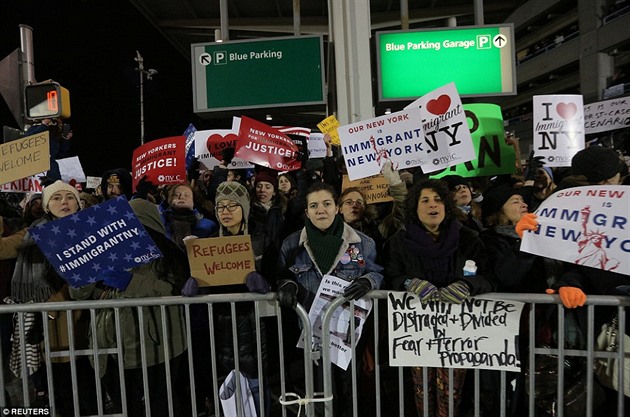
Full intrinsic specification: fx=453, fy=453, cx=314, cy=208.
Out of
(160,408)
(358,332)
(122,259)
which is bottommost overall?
(160,408)

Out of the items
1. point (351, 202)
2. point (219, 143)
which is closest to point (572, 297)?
point (351, 202)

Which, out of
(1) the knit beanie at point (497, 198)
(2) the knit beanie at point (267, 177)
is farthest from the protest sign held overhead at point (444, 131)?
(2) the knit beanie at point (267, 177)

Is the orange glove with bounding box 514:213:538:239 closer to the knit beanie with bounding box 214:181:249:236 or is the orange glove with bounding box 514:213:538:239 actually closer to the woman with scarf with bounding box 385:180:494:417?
the woman with scarf with bounding box 385:180:494:417

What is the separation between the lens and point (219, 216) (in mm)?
3424

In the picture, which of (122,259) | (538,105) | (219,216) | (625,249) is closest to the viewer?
(625,249)

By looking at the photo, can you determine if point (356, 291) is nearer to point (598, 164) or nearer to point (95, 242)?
point (95, 242)

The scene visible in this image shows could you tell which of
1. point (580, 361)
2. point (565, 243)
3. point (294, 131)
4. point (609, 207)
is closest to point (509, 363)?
point (580, 361)

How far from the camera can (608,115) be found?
7.90 meters

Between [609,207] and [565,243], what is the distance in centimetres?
30

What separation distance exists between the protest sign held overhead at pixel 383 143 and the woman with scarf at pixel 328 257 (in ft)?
3.04

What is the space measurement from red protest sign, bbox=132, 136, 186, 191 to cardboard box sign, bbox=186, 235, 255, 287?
209 centimetres

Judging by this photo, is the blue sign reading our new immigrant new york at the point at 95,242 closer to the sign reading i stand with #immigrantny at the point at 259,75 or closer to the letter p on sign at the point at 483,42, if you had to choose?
the sign reading i stand with #immigrantny at the point at 259,75

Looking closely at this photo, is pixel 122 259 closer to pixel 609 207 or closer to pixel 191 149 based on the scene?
pixel 609 207

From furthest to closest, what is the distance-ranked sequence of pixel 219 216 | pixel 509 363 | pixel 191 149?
1. pixel 191 149
2. pixel 219 216
3. pixel 509 363
